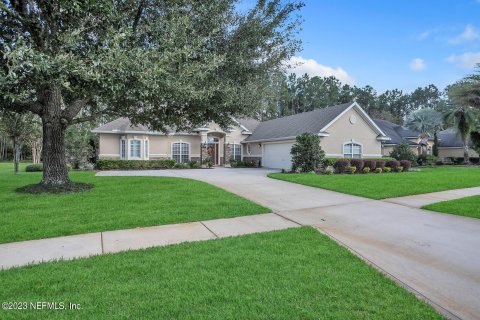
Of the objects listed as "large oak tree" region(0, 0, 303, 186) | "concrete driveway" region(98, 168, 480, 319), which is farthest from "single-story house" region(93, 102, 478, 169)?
"concrete driveway" region(98, 168, 480, 319)

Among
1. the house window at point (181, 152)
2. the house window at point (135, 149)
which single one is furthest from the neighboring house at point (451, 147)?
the house window at point (135, 149)

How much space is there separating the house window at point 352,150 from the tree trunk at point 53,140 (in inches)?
723

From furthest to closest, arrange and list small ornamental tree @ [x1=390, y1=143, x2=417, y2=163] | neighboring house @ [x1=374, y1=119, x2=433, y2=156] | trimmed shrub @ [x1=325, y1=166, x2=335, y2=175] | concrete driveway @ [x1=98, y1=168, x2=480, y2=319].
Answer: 1. neighboring house @ [x1=374, y1=119, x2=433, y2=156]
2. small ornamental tree @ [x1=390, y1=143, x2=417, y2=163]
3. trimmed shrub @ [x1=325, y1=166, x2=335, y2=175]
4. concrete driveway @ [x1=98, y1=168, x2=480, y2=319]

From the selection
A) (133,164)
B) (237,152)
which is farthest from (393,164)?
(133,164)

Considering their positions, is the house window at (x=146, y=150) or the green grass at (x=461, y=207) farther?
the house window at (x=146, y=150)

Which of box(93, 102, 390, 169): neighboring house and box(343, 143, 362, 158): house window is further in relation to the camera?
box(343, 143, 362, 158): house window

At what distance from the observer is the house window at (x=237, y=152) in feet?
94.7

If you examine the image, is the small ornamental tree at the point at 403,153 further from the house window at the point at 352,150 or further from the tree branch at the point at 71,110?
the tree branch at the point at 71,110

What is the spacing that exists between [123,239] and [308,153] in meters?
15.0

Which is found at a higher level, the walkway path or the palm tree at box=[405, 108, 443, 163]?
the palm tree at box=[405, 108, 443, 163]

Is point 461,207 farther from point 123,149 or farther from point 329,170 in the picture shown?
point 123,149

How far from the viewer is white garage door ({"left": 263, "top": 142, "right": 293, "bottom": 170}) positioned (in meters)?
23.1

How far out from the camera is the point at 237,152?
2914 cm

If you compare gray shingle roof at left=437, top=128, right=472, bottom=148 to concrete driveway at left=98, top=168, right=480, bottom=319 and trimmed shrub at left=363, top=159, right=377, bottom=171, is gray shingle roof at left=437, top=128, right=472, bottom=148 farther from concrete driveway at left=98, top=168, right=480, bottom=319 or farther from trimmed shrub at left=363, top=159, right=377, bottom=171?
concrete driveway at left=98, top=168, right=480, bottom=319
